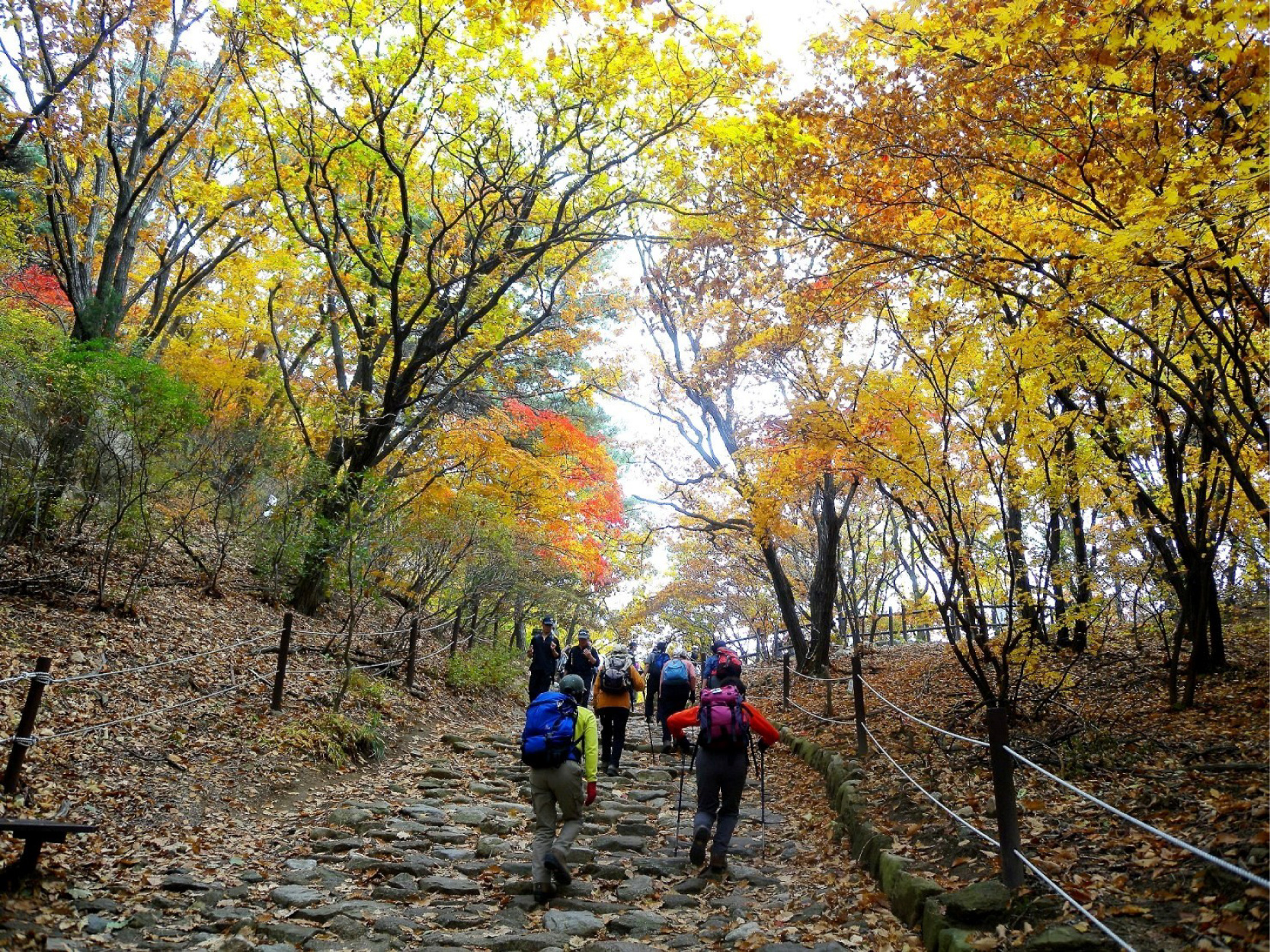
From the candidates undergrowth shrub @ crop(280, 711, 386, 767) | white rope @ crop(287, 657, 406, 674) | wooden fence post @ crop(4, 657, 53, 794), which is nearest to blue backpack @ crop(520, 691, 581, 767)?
wooden fence post @ crop(4, 657, 53, 794)

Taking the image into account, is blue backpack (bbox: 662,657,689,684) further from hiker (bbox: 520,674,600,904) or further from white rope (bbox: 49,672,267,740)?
white rope (bbox: 49,672,267,740)

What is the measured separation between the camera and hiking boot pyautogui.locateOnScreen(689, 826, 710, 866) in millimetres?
6551

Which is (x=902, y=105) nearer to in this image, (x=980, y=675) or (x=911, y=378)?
(x=911, y=378)

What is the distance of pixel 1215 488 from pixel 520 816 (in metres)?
7.83

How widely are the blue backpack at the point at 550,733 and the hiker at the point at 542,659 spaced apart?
4928 mm

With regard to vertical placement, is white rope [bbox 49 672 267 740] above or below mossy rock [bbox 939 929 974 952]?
above

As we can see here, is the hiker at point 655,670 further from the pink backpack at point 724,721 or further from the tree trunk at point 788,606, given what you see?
the pink backpack at point 724,721

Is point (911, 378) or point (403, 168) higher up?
point (403, 168)

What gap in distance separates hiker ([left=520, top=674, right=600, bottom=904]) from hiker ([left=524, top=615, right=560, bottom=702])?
491 centimetres

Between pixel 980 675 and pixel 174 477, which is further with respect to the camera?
pixel 174 477

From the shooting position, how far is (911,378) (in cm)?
869

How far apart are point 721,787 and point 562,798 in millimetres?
1433

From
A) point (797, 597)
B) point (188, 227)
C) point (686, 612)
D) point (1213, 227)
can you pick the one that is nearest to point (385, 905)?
point (1213, 227)

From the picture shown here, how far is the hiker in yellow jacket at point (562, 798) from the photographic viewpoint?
5.89 metres
